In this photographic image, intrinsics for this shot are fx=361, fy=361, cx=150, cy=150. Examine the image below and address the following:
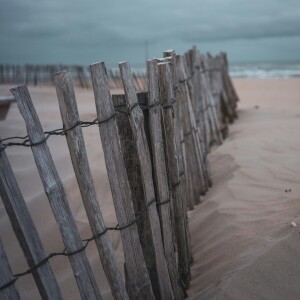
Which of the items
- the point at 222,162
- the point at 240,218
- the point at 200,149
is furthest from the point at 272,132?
the point at 240,218

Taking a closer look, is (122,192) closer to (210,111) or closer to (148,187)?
(148,187)

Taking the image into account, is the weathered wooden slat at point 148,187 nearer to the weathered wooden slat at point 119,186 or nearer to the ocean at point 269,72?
the weathered wooden slat at point 119,186

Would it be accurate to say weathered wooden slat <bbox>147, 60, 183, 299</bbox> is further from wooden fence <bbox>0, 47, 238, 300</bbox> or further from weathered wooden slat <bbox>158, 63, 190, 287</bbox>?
weathered wooden slat <bbox>158, 63, 190, 287</bbox>

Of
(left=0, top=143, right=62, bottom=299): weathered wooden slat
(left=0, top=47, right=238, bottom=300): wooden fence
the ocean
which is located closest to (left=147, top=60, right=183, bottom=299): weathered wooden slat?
(left=0, top=47, right=238, bottom=300): wooden fence

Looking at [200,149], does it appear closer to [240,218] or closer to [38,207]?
[240,218]

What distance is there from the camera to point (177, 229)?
255 centimetres

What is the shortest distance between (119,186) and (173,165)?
605 mm

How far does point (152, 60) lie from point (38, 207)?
1.93 meters

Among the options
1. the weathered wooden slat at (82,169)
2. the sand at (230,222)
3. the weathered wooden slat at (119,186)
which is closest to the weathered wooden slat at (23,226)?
the weathered wooden slat at (82,169)

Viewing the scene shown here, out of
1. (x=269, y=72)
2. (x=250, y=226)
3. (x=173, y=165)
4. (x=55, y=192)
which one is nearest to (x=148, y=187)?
(x=173, y=165)

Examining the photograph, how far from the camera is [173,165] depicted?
242 cm

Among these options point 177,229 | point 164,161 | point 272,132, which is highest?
point 164,161

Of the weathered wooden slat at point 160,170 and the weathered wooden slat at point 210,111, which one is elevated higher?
the weathered wooden slat at point 160,170

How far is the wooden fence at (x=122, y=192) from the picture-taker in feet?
5.21
